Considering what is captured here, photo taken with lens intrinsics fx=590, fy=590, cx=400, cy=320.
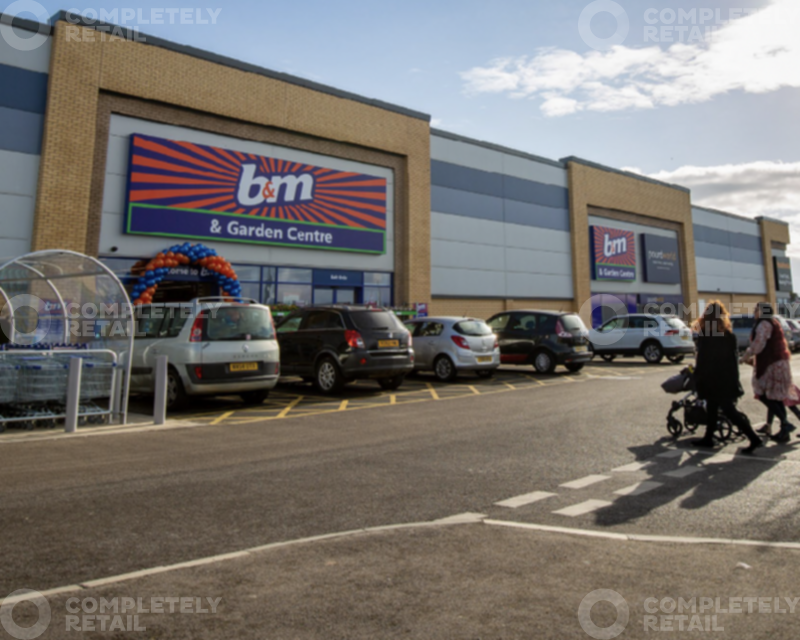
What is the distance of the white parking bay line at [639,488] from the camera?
501 cm

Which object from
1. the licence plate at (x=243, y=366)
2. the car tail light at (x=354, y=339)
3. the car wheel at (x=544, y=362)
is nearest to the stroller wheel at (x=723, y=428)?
the car tail light at (x=354, y=339)

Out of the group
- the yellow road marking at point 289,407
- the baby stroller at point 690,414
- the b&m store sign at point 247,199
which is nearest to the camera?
the baby stroller at point 690,414

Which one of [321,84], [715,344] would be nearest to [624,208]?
[321,84]

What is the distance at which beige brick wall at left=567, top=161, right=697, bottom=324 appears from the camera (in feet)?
97.1

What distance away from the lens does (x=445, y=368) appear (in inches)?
583

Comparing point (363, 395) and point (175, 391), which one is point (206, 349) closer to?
point (175, 391)

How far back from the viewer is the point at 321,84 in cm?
2056

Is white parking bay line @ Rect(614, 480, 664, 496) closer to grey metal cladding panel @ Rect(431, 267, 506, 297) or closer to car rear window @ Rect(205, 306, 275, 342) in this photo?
car rear window @ Rect(205, 306, 275, 342)

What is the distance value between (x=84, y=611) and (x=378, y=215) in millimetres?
19995

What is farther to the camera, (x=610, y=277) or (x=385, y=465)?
(x=610, y=277)

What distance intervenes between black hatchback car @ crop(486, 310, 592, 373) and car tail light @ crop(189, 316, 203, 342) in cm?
927

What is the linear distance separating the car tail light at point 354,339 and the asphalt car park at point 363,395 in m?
1.08

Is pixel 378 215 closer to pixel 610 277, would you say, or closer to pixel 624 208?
pixel 610 277

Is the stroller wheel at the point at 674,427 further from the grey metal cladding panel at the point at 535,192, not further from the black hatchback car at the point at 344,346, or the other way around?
the grey metal cladding panel at the point at 535,192
